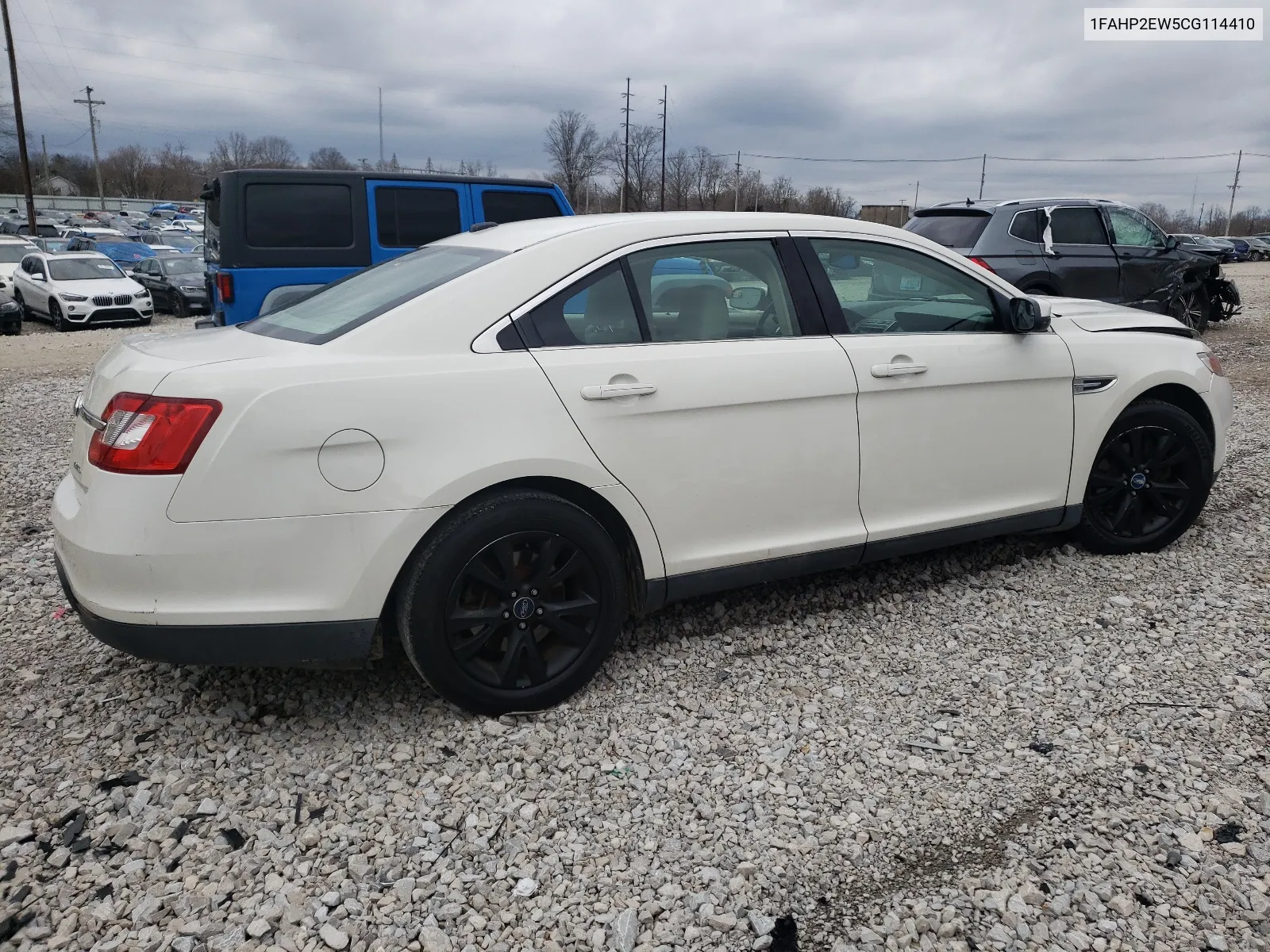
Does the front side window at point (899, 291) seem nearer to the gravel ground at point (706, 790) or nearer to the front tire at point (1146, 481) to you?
the front tire at point (1146, 481)

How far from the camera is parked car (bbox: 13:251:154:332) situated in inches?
693

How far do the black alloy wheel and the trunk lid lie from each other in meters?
13.1

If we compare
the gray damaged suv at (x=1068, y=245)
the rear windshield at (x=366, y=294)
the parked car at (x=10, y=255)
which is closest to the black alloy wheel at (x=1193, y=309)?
the gray damaged suv at (x=1068, y=245)

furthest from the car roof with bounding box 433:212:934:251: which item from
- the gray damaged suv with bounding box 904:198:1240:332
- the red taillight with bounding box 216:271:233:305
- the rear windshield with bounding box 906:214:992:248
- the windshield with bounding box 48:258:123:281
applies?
the windshield with bounding box 48:258:123:281

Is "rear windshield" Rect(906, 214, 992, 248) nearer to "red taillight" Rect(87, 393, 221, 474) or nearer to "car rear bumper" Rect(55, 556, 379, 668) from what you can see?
"car rear bumper" Rect(55, 556, 379, 668)

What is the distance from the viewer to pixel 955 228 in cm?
1071

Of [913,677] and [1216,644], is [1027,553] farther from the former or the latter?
[913,677]

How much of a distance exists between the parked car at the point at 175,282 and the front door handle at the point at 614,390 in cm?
1865

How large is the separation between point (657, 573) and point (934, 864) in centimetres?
130

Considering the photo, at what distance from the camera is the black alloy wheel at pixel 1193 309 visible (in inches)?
510

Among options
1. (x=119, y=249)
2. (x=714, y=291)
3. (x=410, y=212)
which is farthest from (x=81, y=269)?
(x=714, y=291)

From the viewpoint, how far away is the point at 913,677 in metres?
3.52

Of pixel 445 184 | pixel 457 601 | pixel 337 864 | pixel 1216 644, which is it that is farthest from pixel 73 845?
pixel 445 184

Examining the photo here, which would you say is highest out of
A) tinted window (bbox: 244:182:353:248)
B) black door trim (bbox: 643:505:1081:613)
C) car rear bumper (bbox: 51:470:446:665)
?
tinted window (bbox: 244:182:353:248)
